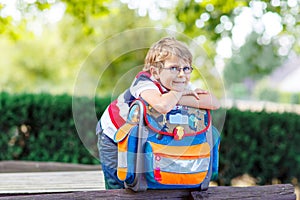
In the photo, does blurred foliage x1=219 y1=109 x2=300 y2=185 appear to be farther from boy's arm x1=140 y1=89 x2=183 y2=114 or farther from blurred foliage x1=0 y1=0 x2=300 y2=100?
boy's arm x1=140 y1=89 x2=183 y2=114

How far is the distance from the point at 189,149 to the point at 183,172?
13cm

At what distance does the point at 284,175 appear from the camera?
657 cm

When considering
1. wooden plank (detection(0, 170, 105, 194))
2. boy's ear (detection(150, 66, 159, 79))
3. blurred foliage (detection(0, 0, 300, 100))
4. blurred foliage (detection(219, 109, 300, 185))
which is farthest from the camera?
blurred foliage (detection(219, 109, 300, 185))

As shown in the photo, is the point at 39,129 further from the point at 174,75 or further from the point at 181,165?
the point at 174,75

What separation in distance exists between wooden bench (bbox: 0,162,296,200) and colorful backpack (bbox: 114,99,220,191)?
0.35 feet

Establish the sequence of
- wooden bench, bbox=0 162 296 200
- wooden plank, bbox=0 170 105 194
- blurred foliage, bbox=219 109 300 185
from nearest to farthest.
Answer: wooden bench, bbox=0 162 296 200 → wooden plank, bbox=0 170 105 194 → blurred foliage, bbox=219 109 300 185

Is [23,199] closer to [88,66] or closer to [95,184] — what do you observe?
[88,66]

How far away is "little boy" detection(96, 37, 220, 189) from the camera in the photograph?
96.0 inches

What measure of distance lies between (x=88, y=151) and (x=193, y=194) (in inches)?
113

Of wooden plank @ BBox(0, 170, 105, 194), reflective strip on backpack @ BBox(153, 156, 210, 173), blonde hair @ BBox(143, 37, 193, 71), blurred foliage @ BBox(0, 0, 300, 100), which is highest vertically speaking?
blurred foliage @ BBox(0, 0, 300, 100)

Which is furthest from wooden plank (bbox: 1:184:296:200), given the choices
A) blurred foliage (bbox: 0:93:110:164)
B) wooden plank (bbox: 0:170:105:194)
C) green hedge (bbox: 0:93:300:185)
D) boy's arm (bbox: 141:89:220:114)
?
blurred foliage (bbox: 0:93:110:164)

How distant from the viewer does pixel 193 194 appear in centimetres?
276

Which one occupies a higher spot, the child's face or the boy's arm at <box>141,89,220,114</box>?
the child's face

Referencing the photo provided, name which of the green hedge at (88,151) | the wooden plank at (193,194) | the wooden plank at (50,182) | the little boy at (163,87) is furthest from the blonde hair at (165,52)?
the green hedge at (88,151)
